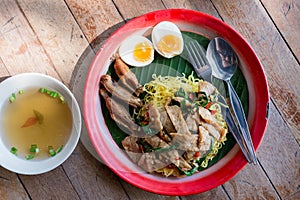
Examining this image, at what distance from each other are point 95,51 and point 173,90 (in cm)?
43

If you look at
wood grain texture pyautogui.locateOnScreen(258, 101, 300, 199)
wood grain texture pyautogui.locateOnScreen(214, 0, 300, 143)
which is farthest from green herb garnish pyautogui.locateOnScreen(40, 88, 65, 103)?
wood grain texture pyautogui.locateOnScreen(258, 101, 300, 199)

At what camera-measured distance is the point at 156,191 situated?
2303 mm

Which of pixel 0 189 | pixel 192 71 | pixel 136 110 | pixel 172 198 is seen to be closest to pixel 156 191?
pixel 172 198

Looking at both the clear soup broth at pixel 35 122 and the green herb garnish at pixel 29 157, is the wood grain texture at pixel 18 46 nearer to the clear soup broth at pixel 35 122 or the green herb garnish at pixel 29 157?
the clear soup broth at pixel 35 122

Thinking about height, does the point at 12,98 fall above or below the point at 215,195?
above

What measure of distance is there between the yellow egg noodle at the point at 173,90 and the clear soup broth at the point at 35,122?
404 millimetres

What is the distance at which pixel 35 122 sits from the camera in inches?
89.7

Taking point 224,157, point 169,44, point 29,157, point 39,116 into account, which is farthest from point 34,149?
point 224,157

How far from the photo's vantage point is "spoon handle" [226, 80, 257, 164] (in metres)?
2.36

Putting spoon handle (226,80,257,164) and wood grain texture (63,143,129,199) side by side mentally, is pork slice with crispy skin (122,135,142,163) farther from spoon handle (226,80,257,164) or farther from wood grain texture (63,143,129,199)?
spoon handle (226,80,257,164)

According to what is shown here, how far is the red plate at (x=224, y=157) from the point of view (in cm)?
229

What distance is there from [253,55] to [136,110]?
0.62 m

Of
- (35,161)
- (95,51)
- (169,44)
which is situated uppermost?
(95,51)

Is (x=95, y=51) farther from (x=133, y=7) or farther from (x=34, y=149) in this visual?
(x=34, y=149)
